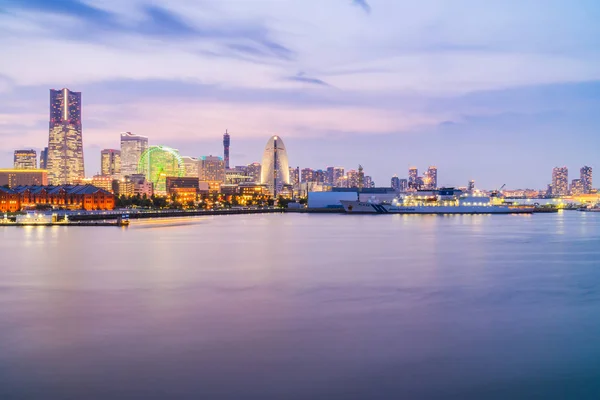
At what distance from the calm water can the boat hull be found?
67634mm

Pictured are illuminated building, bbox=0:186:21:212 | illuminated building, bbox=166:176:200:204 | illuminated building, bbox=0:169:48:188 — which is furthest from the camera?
illuminated building, bbox=0:169:48:188

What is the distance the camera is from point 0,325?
14.6 m

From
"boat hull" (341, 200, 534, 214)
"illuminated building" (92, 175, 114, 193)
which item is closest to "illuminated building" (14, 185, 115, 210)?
"boat hull" (341, 200, 534, 214)

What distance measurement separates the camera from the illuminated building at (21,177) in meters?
157

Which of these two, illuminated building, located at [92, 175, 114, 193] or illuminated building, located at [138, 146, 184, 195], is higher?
illuminated building, located at [138, 146, 184, 195]

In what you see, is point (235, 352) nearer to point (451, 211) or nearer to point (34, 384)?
point (34, 384)

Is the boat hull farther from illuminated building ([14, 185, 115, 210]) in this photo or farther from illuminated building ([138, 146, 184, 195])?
illuminated building ([138, 146, 184, 195])

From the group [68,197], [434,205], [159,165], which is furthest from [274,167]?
[68,197]

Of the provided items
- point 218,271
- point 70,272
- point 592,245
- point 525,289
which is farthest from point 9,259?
point 592,245

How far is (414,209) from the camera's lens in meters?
98.6

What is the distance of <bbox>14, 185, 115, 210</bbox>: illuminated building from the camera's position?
89.4 metres

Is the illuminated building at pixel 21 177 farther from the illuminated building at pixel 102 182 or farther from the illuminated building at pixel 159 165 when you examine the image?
the illuminated building at pixel 159 165

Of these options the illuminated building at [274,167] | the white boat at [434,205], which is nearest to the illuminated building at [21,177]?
the illuminated building at [274,167]

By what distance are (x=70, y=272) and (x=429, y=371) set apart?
18191mm
